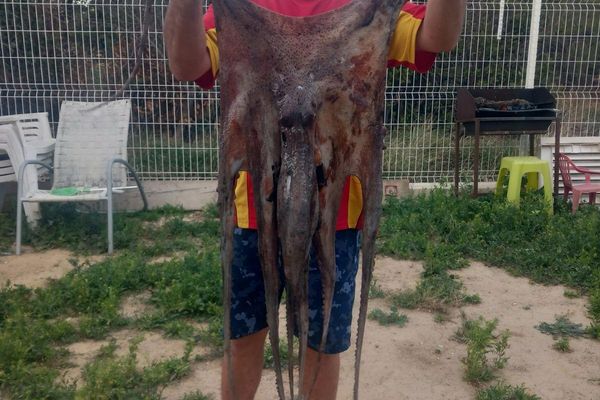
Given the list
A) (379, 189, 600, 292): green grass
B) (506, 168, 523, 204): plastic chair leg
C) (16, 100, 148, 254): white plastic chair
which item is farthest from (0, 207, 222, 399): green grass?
(506, 168, 523, 204): plastic chair leg

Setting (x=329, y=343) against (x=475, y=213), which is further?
(x=475, y=213)

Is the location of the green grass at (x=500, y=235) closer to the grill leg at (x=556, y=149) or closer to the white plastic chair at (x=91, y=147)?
the grill leg at (x=556, y=149)

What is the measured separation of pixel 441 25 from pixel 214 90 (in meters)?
5.35

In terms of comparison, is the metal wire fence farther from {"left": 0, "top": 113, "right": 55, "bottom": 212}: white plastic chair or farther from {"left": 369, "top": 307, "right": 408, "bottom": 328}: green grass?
{"left": 369, "top": 307, "right": 408, "bottom": 328}: green grass

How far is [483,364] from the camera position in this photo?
12.9ft

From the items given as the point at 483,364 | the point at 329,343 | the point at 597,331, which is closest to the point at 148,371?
the point at 329,343

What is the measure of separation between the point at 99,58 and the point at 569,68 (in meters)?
5.33

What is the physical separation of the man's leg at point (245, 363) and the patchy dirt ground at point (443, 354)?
0.97 m

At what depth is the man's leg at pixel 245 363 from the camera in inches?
106

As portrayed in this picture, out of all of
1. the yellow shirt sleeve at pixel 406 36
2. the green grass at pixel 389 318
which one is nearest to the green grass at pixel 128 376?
the green grass at pixel 389 318

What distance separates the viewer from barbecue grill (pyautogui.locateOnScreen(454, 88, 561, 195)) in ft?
23.7

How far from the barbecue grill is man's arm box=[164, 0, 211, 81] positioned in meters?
5.53

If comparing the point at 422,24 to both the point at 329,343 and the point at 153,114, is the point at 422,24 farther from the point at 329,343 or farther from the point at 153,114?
the point at 153,114

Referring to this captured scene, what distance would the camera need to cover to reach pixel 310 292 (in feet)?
7.93
